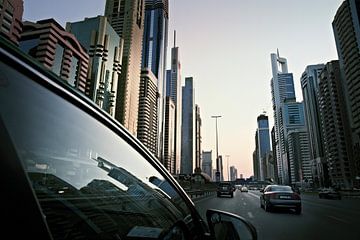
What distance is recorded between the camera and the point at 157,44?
167 metres

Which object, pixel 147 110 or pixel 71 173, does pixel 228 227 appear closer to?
pixel 71 173

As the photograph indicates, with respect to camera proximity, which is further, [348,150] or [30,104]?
[348,150]

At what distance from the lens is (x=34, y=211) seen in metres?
0.78

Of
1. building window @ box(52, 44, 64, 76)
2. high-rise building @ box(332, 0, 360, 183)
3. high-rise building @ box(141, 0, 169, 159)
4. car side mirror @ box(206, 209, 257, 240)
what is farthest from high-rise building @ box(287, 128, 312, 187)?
car side mirror @ box(206, 209, 257, 240)

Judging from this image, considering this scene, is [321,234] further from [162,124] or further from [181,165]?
[181,165]

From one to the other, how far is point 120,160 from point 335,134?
14429 cm

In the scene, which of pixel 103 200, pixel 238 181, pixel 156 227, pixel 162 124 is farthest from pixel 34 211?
pixel 162 124

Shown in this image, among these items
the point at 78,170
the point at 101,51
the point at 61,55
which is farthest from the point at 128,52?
the point at 78,170

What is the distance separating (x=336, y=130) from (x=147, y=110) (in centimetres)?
8871

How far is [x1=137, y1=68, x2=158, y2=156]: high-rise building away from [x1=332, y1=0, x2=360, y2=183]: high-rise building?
85042 millimetres

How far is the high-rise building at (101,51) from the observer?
82438 millimetres

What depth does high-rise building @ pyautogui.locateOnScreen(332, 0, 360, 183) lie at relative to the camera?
108125mm

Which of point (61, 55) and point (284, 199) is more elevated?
point (61, 55)

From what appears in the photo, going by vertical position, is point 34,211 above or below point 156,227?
above
